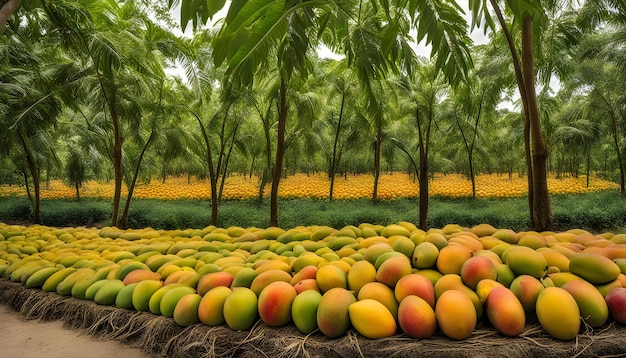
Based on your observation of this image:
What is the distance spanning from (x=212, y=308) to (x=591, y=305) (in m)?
1.55

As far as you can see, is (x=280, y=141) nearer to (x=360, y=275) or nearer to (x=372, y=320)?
(x=360, y=275)

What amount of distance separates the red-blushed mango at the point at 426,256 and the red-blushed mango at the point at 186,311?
1.07 meters

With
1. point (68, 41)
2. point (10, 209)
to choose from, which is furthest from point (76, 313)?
point (10, 209)

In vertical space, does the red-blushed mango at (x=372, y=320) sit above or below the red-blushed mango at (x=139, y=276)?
above

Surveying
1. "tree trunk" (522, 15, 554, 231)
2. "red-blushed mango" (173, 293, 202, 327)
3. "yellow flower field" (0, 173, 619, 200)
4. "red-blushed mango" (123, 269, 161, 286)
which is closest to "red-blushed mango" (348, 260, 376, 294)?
"red-blushed mango" (173, 293, 202, 327)

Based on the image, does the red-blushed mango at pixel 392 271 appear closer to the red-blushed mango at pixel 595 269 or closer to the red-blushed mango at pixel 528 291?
the red-blushed mango at pixel 528 291

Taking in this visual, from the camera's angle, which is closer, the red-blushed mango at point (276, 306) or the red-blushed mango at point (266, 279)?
the red-blushed mango at point (276, 306)

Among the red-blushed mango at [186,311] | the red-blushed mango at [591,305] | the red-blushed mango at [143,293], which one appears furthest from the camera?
the red-blushed mango at [143,293]

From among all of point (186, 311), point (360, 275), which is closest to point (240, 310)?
point (186, 311)

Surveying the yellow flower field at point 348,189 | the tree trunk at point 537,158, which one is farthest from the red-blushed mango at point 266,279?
the yellow flower field at point 348,189

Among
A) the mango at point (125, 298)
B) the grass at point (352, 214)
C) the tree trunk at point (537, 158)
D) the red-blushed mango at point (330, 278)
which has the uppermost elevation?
the tree trunk at point (537, 158)

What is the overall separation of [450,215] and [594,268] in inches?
288

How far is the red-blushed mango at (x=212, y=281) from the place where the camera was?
6.01 feet

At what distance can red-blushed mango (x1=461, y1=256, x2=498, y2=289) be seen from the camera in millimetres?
1511
